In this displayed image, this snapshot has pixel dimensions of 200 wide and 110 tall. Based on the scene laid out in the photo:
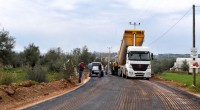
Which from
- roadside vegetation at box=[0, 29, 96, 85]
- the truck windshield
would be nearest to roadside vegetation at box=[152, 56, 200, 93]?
the truck windshield

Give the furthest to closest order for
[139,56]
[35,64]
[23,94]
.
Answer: [139,56], [35,64], [23,94]

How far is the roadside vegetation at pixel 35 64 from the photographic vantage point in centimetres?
2989

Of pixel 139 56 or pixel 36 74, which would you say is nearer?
pixel 36 74

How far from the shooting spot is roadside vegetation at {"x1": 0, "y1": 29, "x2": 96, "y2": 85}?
29.9 m

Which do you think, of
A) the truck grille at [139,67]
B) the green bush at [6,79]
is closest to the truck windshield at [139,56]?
the truck grille at [139,67]

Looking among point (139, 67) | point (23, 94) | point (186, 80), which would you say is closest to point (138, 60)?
point (139, 67)

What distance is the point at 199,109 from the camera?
15781 millimetres

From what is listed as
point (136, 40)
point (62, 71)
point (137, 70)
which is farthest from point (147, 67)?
point (62, 71)

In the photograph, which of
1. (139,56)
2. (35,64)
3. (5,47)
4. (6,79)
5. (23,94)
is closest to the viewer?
(23,94)

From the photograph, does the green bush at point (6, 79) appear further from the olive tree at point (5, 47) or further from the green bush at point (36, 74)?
the olive tree at point (5, 47)

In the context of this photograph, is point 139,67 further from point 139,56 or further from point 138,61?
point 139,56

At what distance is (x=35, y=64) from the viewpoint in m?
37.5

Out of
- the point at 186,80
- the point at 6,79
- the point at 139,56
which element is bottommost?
the point at 186,80

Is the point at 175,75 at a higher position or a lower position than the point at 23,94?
higher
